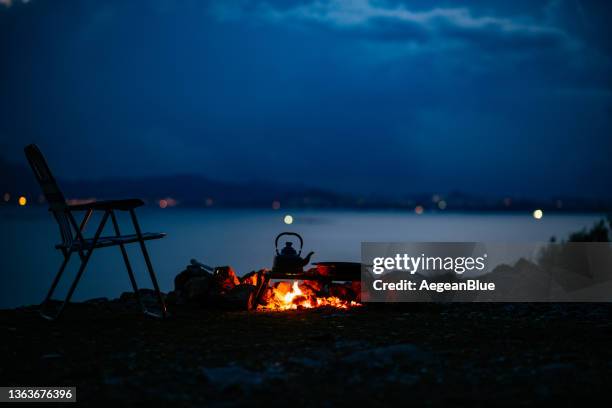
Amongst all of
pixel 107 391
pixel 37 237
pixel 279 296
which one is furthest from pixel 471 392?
pixel 37 237

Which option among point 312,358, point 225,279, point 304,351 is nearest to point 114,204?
point 225,279

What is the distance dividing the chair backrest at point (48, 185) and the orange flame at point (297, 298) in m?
2.38

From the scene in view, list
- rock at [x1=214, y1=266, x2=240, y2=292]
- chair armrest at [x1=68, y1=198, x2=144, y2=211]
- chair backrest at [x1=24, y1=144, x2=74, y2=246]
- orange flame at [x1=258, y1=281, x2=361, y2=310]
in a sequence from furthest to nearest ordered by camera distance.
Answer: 1. orange flame at [x1=258, y1=281, x2=361, y2=310]
2. rock at [x1=214, y1=266, x2=240, y2=292]
3. chair backrest at [x1=24, y1=144, x2=74, y2=246]
4. chair armrest at [x1=68, y1=198, x2=144, y2=211]

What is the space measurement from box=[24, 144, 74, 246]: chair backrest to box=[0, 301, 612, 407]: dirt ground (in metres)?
1.00

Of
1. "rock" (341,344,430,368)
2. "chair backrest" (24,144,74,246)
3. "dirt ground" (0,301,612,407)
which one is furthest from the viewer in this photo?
"chair backrest" (24,144,74,246)

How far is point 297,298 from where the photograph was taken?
7488 mm

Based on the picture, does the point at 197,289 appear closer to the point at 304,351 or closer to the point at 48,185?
the point at 48,185

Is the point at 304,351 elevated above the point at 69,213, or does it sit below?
below

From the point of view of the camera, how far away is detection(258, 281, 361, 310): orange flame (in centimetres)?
735

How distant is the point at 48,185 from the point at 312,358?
126 inches

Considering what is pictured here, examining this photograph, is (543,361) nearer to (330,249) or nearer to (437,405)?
(437,405)

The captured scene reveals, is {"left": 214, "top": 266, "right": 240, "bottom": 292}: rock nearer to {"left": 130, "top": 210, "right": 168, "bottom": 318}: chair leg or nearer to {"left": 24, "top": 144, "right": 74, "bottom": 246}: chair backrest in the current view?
{"left": 130, "top": 210, "right": 168, "bottom": 318}: chair leg

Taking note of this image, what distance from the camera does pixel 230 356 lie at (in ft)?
14.7

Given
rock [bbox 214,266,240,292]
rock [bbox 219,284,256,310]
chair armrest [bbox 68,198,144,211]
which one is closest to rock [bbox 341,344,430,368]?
chair armrest [bbox 68,198,144,211]
